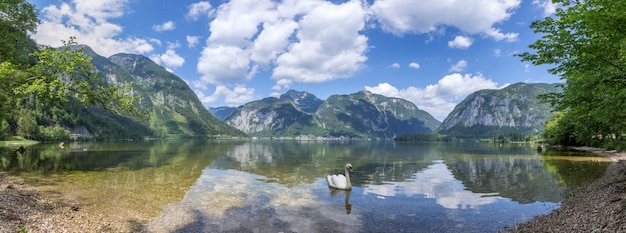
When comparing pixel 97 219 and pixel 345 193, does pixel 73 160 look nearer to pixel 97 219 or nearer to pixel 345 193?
pixel 97 219

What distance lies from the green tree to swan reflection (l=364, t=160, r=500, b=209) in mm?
8765

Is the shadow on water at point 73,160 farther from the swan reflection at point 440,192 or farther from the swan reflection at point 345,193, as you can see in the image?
the swan reflection at point 440,192

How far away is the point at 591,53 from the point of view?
1769cm

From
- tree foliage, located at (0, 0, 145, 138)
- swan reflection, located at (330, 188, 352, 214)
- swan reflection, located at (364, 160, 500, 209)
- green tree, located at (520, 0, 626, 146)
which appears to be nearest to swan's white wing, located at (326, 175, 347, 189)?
swan reflection, located at (330, 188, 352, 214)

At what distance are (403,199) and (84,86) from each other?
2657cm

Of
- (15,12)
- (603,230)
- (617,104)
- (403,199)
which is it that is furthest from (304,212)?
(15,12)

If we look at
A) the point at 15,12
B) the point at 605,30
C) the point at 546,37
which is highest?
the point at 15,12

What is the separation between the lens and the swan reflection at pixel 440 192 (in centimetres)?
2321

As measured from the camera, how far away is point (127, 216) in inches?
690

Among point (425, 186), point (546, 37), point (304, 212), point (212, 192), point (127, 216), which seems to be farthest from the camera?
point (425, 186)

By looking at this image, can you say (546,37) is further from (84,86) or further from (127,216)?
(84,86)

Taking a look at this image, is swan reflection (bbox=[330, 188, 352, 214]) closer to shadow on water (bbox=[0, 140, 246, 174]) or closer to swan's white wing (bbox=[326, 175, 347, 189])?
swan's white wing (bbox=[326, 175, 347, 189])

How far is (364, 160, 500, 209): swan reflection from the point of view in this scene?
2321 cm

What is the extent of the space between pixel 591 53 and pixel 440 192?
1480cm
